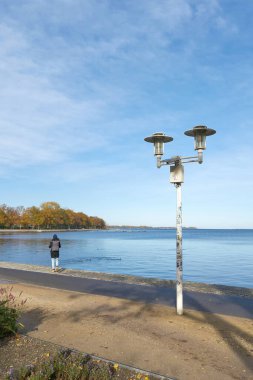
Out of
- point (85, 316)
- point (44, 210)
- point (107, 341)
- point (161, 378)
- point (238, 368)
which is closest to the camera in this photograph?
point (161, 378)

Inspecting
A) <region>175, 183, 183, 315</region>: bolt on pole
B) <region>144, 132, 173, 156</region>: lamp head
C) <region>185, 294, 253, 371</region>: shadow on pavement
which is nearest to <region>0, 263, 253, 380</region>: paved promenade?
<region>185, 294, 253, 371</region>: shadow on pavement

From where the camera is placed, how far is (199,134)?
7977mm

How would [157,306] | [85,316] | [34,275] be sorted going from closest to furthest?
[85,316] < [157,306] < [34,275]

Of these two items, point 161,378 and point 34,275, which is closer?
point 161,378

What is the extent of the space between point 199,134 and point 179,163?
0.89 meters

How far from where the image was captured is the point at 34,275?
48.0 feet

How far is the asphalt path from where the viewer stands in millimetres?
8883

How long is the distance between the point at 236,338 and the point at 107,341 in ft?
7.57

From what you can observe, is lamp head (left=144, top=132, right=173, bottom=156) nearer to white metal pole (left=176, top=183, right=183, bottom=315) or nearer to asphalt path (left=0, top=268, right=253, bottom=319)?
white metal pole (left=176, top=183, right=183, bottom=315)

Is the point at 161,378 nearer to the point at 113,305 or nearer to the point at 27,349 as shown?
the point at 27,349

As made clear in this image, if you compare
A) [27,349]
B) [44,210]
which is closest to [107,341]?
[27,349]

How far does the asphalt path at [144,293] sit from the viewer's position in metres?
8.88

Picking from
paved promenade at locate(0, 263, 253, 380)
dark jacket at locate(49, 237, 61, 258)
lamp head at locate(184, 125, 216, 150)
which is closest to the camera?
paved promenade at locate(0, 263, 253, 380)

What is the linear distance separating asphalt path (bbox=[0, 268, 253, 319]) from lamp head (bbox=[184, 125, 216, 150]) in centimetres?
394
